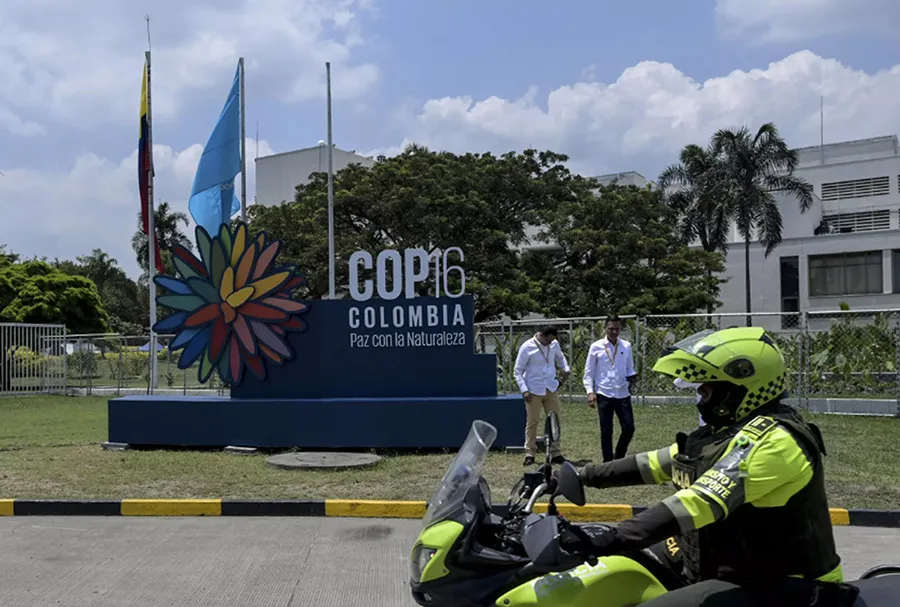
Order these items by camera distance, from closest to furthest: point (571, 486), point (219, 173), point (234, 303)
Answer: point (571, 486) < point (234, 303) < point (219, 173)

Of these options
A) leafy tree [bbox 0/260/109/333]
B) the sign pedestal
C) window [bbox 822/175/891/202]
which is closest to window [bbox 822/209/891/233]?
window [bbox 822/175/891/202]

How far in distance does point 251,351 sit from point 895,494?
8259mm

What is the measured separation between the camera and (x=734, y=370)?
9.02 ft

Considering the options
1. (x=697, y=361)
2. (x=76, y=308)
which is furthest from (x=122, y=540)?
(x=76, y=308)

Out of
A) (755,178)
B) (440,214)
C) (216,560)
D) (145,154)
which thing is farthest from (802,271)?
(216,560)

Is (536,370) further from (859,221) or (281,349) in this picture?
(859,221)

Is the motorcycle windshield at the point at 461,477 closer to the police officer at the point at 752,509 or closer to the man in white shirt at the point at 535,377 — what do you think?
the police officer at the point at 752,509

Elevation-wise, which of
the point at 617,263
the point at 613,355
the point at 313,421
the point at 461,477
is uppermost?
the point at 617,263

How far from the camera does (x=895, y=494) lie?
26.7ft

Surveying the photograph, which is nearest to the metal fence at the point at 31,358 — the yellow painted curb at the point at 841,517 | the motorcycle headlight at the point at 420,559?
the yellow painted curb at the point at 841,517

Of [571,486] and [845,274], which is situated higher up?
[845,274]

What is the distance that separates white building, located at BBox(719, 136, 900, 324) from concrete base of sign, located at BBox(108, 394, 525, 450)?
32680 millimetres

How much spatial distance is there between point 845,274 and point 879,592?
4323 centimetres

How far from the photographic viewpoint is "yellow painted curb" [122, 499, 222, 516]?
26.1ft
